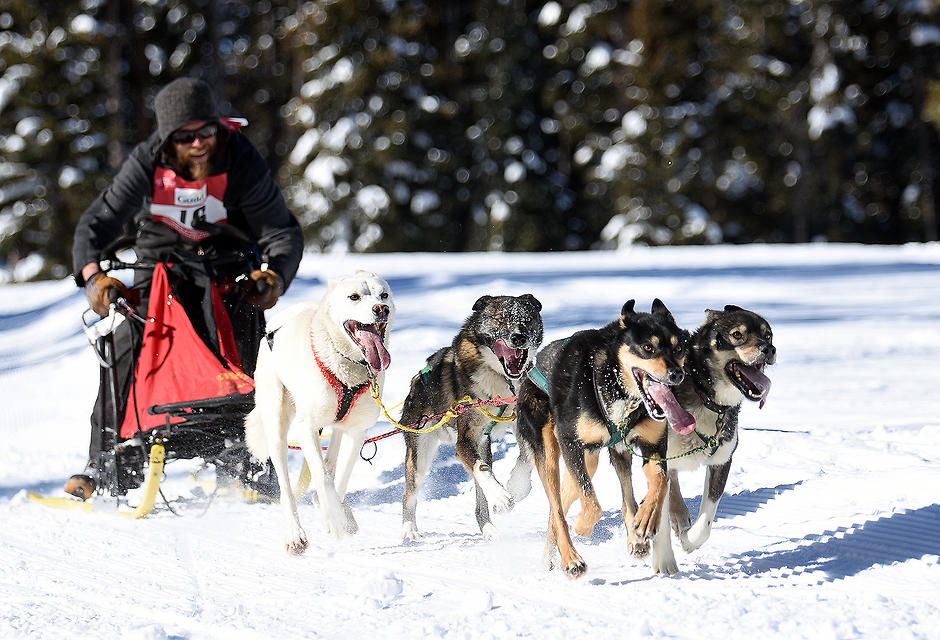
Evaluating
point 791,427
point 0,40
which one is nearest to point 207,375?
point 791,427

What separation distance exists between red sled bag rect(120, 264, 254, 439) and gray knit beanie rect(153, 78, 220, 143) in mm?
650

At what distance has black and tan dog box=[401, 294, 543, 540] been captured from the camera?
4336mm

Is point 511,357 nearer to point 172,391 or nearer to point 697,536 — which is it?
point 697,536

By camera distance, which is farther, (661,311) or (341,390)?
(341,390)

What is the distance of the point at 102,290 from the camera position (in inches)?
193

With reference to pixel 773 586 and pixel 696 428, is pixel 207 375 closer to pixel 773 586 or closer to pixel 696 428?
pixel 696 428

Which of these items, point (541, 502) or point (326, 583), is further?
point (541, 502)

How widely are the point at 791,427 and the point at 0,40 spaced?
77.9 feet

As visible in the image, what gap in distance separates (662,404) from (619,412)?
6.9 inches

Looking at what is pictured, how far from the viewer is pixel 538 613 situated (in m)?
3.27

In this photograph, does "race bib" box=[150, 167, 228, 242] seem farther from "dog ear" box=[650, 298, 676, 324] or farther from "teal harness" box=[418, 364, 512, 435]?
"dog ear" box=[650, 298, 676, 324]

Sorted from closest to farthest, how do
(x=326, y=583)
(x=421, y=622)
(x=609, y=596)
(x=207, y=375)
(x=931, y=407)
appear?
(x=421, y=622)
(x=609, y=596)
(x=326, y=583)
(x=207, y=375)
(x=931, y=407)

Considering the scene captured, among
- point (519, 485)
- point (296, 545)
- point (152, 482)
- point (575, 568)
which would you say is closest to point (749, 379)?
point (575, 568)

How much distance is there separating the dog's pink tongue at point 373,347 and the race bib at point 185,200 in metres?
1.31
